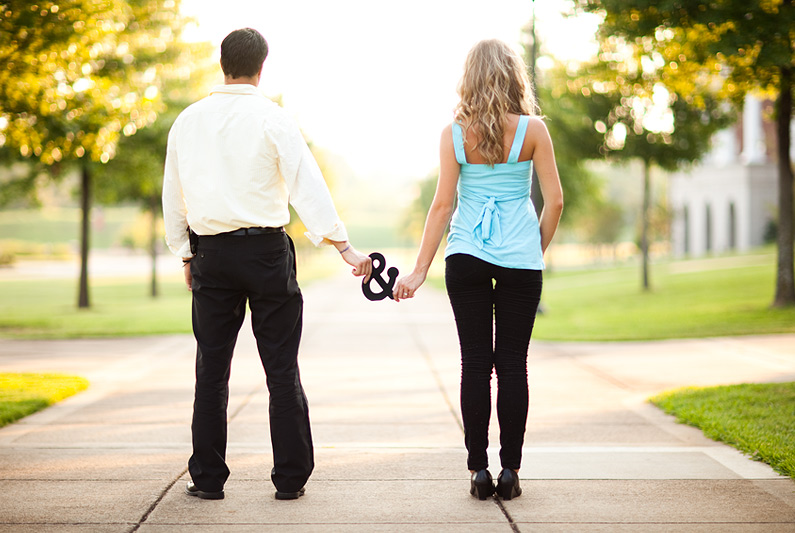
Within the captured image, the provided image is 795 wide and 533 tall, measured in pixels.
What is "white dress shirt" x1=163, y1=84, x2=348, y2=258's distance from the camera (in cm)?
378

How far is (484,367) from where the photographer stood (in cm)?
391

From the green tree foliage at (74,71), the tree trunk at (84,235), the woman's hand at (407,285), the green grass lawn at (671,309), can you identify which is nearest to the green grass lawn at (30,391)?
the woman's hand at (407,285)

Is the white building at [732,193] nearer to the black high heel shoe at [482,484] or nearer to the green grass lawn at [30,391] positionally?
the green grass lawn at [30,391]

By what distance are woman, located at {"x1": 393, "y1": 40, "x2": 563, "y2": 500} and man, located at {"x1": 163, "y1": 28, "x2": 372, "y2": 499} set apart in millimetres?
482

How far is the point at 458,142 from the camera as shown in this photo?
3.81 m

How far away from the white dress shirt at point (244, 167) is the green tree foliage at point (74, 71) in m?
6.20

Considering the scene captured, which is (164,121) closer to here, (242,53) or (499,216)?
(242,53)

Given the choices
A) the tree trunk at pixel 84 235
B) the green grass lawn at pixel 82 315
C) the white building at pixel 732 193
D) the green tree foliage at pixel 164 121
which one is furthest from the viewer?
the white building at pixel 732 193

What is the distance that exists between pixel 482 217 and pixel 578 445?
208 cm

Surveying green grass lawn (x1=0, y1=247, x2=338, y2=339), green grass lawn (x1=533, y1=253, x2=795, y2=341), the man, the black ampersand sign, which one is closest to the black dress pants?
the man

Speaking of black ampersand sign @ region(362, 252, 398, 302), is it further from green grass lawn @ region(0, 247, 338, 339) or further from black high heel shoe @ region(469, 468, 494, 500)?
green grass lawn @ region(0, 247, 338, 339)

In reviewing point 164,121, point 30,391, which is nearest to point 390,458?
point 30,391

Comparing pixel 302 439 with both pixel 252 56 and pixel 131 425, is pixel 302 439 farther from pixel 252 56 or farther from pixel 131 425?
pixel 131 425

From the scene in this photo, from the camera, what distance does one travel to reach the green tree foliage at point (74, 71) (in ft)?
31.0
